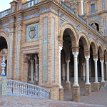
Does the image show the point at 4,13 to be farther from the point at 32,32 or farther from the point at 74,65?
the point at 74,65

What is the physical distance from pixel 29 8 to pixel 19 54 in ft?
11.5

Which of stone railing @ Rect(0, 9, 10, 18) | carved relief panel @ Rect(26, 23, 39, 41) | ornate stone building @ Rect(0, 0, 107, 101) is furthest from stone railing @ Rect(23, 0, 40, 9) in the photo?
stone railing @ Rect(0, 9, 10, 18)

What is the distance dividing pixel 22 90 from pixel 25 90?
0.23 metres

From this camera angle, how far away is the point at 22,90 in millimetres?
12523

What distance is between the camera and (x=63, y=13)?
15.3 metres

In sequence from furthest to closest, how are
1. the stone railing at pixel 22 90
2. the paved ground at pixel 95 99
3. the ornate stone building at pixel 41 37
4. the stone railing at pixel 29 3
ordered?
the stone railing at pixel 29 3 < the paved ground at pixel 95 99 < the ornate stone building at pixel 41 37 < the stone railing at pixel 22 90

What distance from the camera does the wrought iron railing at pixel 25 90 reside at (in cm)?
1193

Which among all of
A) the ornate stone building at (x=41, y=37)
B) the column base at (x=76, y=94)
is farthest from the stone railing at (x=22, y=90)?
the column base at (x=76, y=94)

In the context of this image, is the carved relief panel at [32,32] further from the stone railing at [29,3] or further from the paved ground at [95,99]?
the paved ground at [95,99]

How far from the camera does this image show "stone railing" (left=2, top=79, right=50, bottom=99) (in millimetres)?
11653

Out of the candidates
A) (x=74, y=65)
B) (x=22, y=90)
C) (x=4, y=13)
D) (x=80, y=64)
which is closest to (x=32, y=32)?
(x=4, y=13)

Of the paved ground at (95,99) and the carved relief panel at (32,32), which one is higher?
the carved relief panel at (32,32)

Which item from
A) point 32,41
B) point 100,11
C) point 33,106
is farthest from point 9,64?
point 100,11

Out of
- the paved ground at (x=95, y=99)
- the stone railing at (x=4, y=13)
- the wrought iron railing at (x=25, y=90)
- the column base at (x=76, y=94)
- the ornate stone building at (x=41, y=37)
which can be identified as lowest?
the paved ground at (x=95, y=99)
